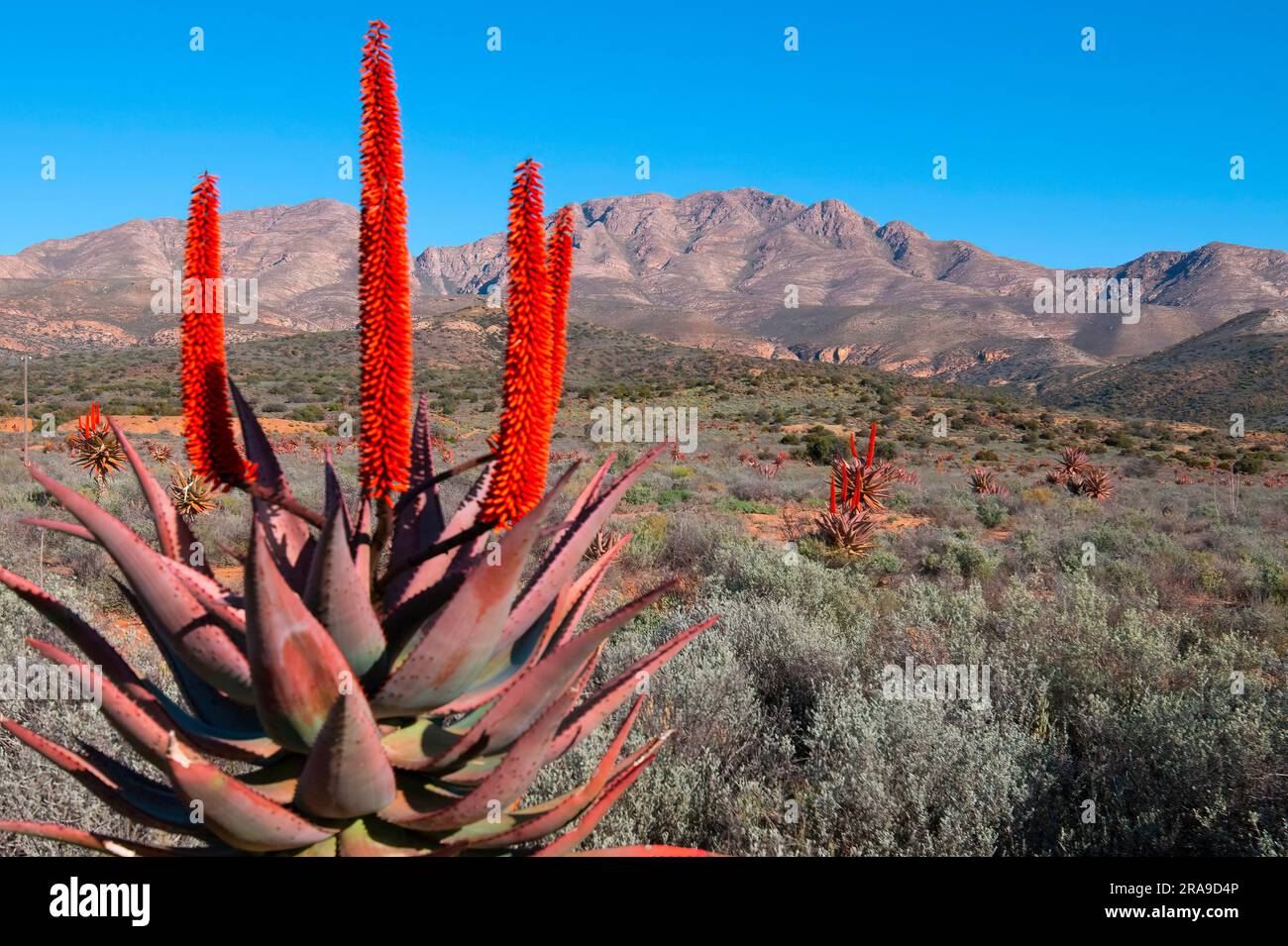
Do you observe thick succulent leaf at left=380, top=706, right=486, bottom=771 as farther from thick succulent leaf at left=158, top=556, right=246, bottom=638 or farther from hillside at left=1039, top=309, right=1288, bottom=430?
hillside at left=1039, top=309, right=1288, bottom=430

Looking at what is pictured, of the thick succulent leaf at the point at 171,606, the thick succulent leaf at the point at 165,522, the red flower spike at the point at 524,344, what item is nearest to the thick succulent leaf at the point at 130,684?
the thick succulent leaf at the point at 171,606

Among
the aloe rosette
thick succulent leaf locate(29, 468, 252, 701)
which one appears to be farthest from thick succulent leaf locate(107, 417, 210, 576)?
thick succulent leaf locate(29, 468, 252, 701)

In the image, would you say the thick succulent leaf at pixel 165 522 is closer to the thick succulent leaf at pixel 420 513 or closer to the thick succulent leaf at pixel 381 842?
the thick succulent leaf at pixel 420 513

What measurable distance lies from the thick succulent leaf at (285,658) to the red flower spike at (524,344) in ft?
1.29

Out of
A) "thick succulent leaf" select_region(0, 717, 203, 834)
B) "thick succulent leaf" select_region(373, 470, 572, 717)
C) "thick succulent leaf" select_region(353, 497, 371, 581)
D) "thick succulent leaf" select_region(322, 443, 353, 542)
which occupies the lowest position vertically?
"thick succulent leaf" select_region(0, 717, 203, 834)

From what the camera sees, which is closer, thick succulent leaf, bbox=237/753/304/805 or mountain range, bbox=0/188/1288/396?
thick succulent leaf, bbox=237/753/304/805

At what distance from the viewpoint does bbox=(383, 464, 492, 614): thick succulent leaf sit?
1.72 meters

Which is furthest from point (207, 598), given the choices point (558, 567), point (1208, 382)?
point (1208, 382)

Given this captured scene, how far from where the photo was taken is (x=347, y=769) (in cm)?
138

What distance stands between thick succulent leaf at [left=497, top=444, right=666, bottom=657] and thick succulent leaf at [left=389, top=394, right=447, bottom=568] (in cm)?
31

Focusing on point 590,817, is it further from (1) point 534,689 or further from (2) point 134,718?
(2) point 134,718

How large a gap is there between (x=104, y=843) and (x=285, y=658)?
68cm
